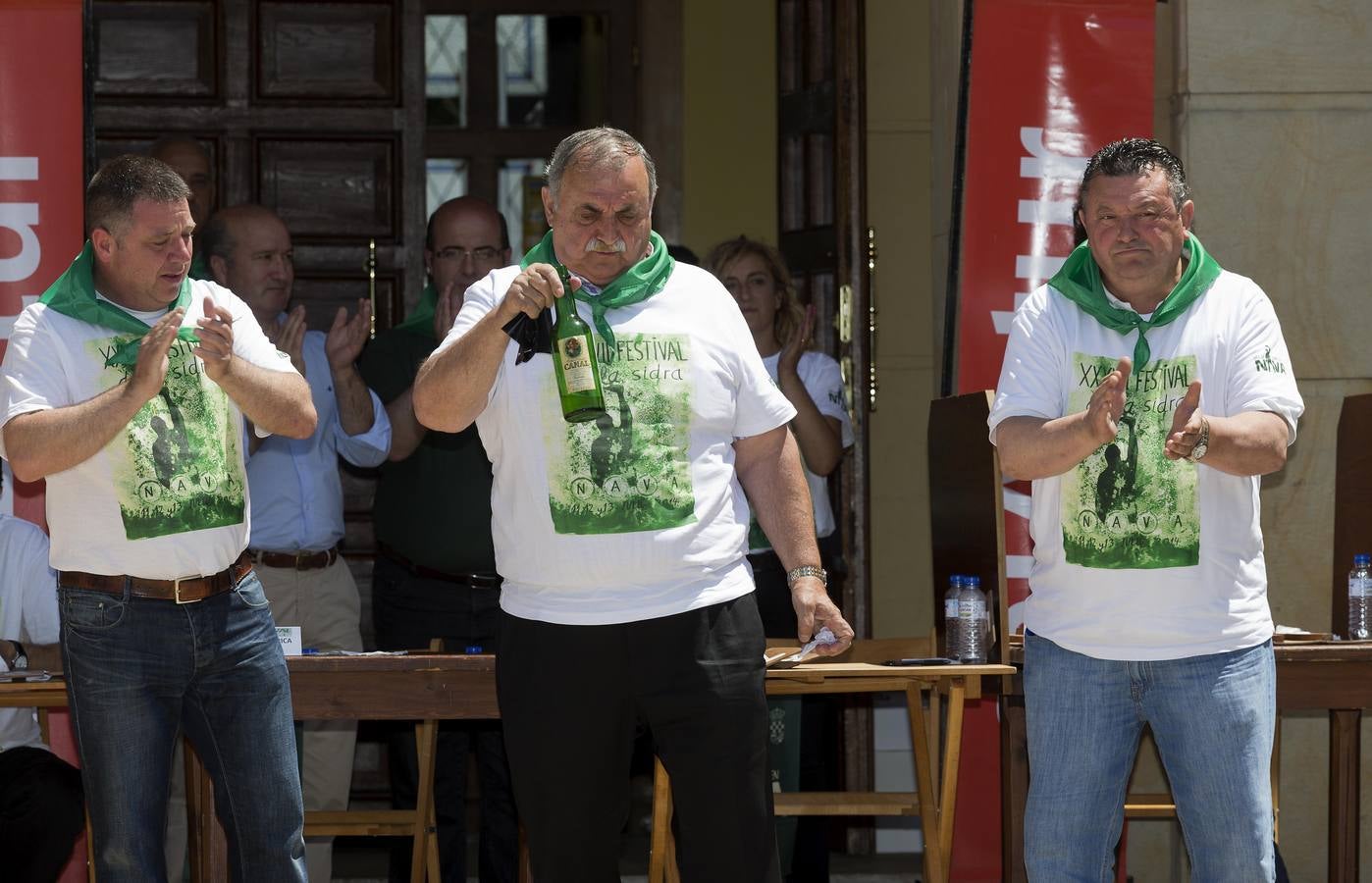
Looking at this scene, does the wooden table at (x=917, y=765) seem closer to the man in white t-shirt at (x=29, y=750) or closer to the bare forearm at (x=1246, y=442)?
the bare forearm at (x=1246, y=442)

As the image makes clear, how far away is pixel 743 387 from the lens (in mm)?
3291

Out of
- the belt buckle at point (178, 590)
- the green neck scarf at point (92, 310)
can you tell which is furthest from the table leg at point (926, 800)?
the green neck scarf at point (92, 310)

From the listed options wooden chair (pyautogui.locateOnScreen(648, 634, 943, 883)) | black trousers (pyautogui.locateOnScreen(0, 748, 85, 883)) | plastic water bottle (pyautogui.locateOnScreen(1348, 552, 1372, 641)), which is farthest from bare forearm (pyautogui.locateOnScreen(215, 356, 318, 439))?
plastic water bottle (pyautogui.locateOnScreen(1348, 552, 1372, 641))

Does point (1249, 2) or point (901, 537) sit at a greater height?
point (1249, 2)

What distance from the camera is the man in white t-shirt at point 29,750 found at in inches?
157

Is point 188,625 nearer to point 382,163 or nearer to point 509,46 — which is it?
point 382,163

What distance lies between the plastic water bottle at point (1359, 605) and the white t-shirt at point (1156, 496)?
121 centimetres

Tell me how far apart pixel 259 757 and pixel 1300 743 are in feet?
10.5

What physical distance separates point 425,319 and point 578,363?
234 centimetres

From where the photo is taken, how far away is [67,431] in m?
3.25

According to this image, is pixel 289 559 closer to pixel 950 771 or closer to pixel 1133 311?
pixel 950 771

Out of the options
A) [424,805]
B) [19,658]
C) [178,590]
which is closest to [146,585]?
[178,590]

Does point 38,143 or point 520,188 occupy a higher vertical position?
point 520,188

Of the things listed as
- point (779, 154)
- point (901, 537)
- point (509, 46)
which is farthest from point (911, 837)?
point (509, 46)
